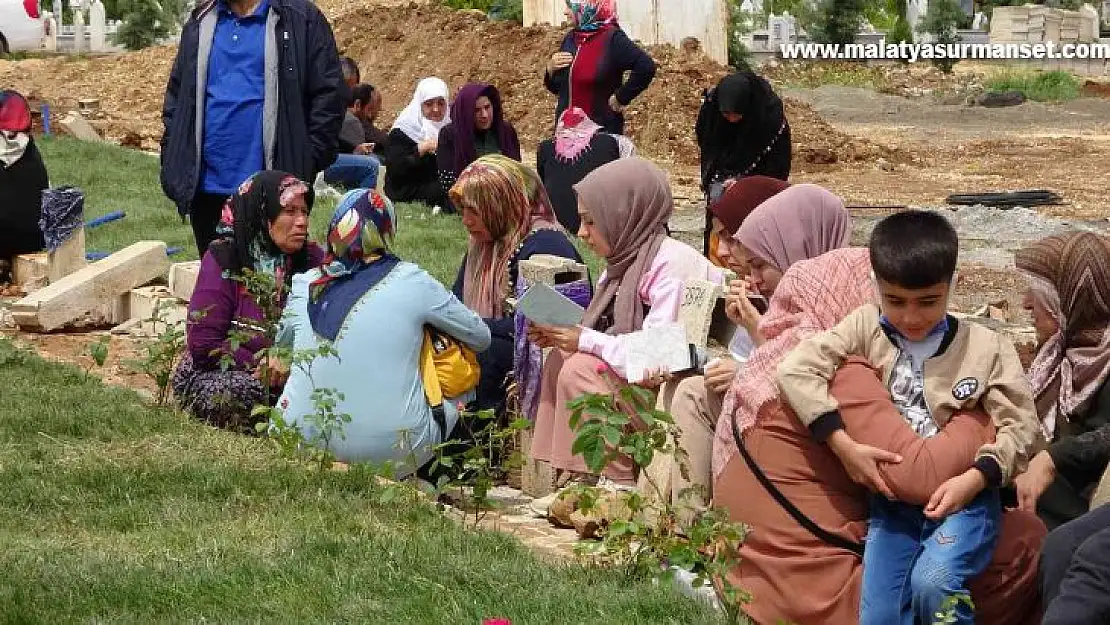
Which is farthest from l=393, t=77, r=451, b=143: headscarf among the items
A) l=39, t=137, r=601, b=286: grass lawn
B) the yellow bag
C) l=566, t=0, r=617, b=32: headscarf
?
the yellow bag

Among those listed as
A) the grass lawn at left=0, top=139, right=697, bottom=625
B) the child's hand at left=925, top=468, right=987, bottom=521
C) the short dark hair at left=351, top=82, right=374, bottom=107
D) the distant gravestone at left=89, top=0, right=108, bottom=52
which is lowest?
the distant gravestone at left=89, top=0, right=108, bottom=52

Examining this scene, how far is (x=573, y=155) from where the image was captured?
11516 millimetres

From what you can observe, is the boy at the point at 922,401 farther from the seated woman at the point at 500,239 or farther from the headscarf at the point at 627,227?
the seated woman at the point at 500,239

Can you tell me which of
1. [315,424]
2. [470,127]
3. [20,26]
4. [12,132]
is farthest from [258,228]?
[20,26]

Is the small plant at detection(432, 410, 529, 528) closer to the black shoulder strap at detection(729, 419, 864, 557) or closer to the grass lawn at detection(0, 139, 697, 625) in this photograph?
the grass lawn at detection(0, 139, 697, 625)

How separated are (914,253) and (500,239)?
9.64 feet

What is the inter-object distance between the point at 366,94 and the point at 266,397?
886 cm

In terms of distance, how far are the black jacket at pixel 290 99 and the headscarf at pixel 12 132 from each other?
284 centimetres

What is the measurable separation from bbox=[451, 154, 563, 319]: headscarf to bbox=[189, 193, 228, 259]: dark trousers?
5.24 ft

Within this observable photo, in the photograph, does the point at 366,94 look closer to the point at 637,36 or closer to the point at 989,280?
the point at 989,280

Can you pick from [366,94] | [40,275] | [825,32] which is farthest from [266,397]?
[825,32]

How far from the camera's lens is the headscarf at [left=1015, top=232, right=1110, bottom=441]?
4715 millimetres

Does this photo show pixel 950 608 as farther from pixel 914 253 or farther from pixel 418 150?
pixel 418 150

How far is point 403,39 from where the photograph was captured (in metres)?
26.2
